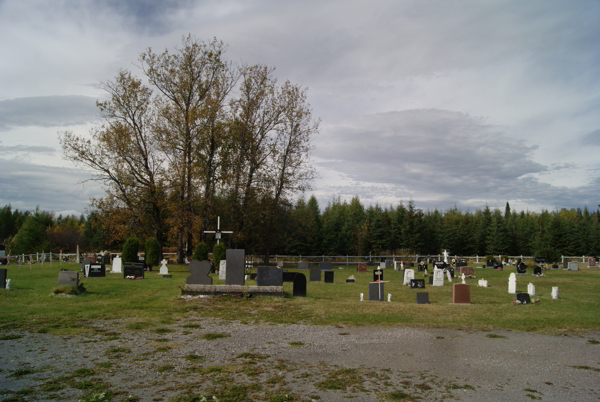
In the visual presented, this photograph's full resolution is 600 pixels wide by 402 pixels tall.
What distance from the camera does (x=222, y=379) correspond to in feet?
21.6

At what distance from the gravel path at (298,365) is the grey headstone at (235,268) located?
631 cm

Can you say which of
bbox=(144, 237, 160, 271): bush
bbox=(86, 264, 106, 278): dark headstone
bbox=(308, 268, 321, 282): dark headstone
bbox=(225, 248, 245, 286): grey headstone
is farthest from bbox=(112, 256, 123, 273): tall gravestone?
bbox=(225, 248, 245, 286): grey headstone

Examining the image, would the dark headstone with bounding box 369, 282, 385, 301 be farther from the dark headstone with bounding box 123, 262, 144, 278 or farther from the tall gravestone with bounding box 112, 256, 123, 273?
the tall gravestone with bounding box 112, 256, 123, 273

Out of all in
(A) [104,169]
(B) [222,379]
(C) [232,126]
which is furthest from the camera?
(C) [232,126]

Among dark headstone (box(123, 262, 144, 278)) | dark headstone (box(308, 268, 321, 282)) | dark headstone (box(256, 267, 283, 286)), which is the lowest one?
dark headstone (box(308, 268, 321, 282))

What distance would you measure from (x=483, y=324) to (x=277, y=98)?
1303 inches

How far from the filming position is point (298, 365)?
7.54m

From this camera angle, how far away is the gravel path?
611 centimetres

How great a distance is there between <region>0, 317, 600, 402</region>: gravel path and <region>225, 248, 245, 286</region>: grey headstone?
6305 millimetres

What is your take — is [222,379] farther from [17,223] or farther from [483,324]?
[17,223]

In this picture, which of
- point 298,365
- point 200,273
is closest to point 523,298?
point 200,273

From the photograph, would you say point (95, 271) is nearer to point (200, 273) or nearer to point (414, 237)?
point (200, 273)

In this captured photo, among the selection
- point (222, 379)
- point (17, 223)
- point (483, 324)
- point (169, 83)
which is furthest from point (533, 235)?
point (17, 223)

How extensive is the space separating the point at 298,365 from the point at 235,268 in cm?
998
